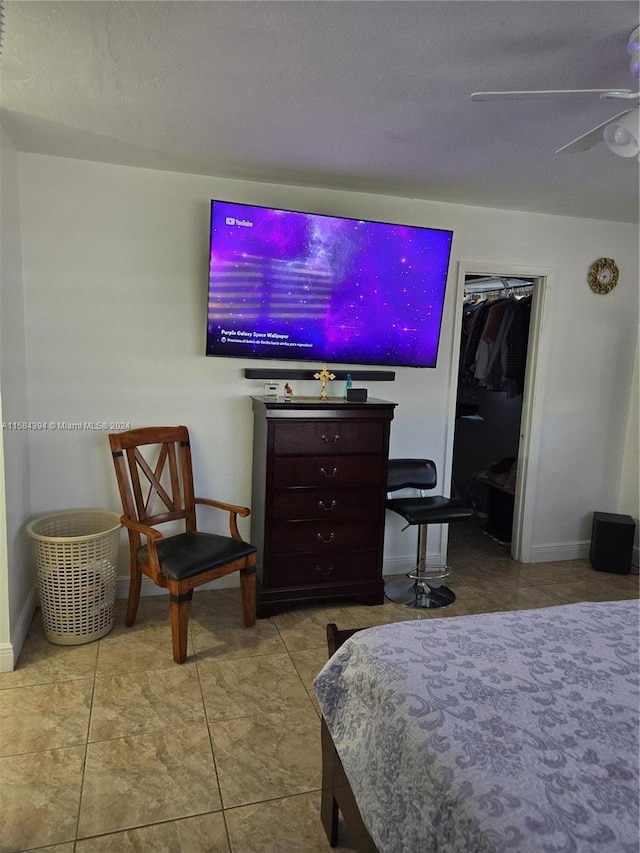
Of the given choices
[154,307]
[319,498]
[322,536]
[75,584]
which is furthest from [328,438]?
[75,584]

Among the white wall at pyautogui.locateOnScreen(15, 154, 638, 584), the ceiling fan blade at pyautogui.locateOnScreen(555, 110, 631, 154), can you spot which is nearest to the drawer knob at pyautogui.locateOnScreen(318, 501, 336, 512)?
the white wall at pyautogui.locateOnScreen(15, 154, 638, 584)

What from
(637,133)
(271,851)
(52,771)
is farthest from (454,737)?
(637,133)

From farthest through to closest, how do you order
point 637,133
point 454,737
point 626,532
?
point 626,532 → point 637,133 → point 454,737

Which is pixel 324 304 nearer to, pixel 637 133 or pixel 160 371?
pixel 160 371

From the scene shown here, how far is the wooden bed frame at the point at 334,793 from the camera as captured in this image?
154cm

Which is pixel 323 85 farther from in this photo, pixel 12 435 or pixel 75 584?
pixel 75 584

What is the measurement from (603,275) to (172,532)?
339 cm

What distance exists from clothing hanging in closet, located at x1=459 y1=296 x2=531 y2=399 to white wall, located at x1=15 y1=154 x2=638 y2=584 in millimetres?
258

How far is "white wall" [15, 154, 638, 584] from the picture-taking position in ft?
10.0

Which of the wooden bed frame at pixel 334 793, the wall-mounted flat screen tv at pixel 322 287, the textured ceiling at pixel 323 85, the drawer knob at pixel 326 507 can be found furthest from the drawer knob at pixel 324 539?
the textured ceiling at pixel 323 85

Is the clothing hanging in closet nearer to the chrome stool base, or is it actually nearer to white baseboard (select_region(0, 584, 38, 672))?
the chrome stool base

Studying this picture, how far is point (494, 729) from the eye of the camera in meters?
1.20

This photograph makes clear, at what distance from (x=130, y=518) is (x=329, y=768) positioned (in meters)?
1.70

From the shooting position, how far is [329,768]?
68.2 inches
